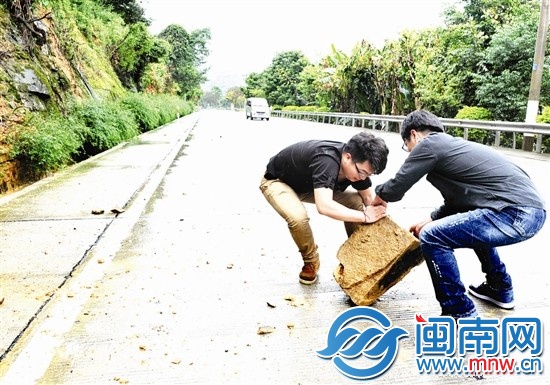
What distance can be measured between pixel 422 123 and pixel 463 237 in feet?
2.56

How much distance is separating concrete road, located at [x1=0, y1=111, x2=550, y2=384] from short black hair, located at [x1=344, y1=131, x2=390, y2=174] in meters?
1.08

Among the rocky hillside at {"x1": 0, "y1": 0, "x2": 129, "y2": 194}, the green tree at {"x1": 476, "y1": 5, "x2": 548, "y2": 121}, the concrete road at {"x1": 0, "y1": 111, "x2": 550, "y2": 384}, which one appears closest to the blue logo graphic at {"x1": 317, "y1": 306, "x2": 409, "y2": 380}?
the concrete road at {"x1": 0, "y1": 111, "x2": 550, "y2": 384}

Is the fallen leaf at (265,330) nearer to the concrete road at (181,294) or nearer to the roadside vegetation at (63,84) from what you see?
the concrete road at (181,294)

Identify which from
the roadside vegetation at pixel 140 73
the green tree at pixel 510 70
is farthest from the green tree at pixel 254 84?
the green tree at pixel 510 70

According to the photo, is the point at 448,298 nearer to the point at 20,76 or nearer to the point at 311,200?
the point at 311,200

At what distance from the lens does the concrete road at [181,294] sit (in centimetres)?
264

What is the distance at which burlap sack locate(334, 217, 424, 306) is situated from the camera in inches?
127

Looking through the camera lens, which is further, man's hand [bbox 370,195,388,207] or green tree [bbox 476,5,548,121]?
green tree [bbox 476,5,548,121]

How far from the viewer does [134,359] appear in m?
2.71

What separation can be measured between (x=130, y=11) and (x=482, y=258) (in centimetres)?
3111

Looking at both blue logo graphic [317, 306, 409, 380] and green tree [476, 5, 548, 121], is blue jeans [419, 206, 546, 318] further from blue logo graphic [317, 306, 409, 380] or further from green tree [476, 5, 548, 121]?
green tree [476, 5, 548, 121]

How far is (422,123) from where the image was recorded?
3047mm

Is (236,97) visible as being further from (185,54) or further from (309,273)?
(309,273)

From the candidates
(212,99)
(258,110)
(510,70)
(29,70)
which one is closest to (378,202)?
(29,70)
